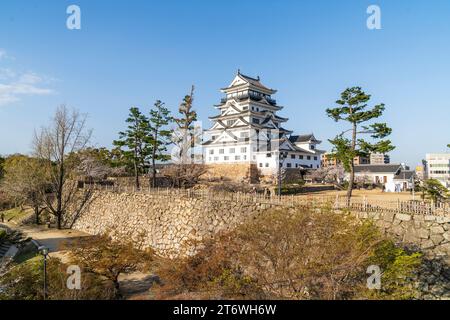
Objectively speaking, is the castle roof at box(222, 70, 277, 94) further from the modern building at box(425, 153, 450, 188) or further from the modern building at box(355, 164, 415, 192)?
the modern building at box(425, 153, 450, 188)

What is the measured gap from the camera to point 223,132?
4206 centimetres

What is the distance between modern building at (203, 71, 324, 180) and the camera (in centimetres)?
3875

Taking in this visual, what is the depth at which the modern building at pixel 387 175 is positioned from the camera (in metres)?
39.3

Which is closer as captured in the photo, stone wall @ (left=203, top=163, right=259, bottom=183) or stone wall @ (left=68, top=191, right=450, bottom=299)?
stone wall @ (left=68, top=191, right=450, bottom=299)

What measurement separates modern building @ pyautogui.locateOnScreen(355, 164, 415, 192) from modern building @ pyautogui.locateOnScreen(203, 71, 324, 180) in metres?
9.06

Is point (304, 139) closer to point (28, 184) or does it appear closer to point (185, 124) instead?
point (185, 124)

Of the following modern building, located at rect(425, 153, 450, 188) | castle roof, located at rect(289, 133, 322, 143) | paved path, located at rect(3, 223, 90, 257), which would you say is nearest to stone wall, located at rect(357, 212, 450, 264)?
paved path, located at rect(3, 223, 90, 257)

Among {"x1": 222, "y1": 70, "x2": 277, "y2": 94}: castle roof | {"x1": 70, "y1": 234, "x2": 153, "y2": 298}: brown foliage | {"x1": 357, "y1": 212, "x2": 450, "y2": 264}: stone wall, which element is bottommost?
{"x1": 70, "y1": 234, "x2": 153, "y2": 298}: brown foliage

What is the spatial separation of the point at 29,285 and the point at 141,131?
19.1 m

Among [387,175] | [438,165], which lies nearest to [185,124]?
[387,175]

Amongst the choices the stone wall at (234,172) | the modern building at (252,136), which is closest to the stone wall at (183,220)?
the stone wall at (234,172)

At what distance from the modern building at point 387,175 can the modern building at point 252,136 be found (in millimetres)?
9057
